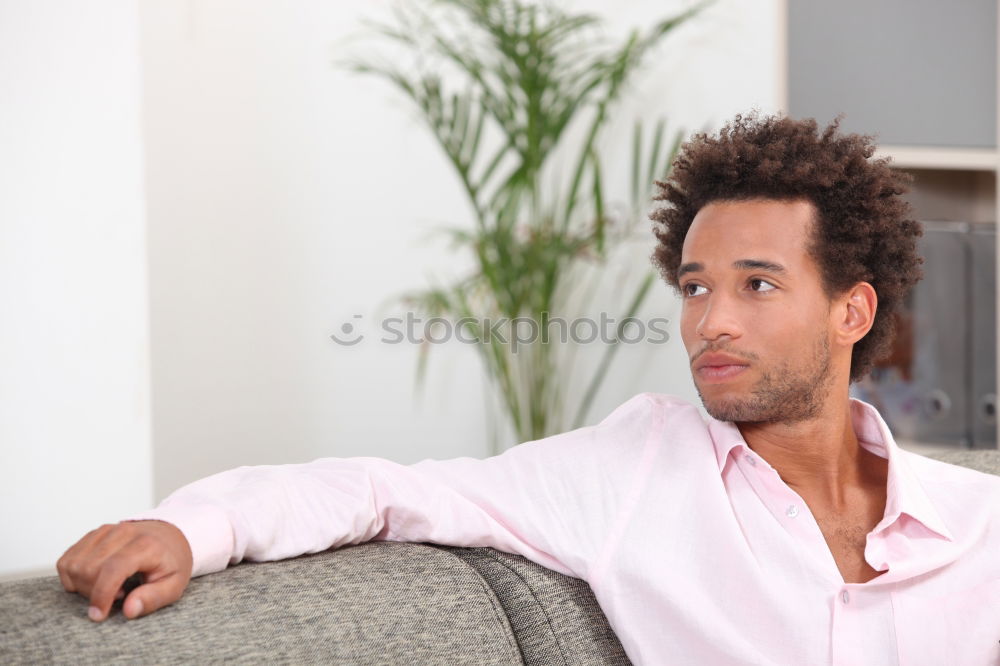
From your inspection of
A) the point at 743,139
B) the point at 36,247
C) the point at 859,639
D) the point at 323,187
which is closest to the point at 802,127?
the point at 743,139

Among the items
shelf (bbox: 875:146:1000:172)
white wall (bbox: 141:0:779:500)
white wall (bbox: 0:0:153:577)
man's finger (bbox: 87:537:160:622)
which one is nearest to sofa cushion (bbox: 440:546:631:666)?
man's finger (bbox: 87:537:160:622)

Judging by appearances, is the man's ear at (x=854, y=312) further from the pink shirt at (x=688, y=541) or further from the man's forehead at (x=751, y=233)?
the pink shirt at (x=688, y=541)

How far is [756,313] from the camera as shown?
129 centimetres

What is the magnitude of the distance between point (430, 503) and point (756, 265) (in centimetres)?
49

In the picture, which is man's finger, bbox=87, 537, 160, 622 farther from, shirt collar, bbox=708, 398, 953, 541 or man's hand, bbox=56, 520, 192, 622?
shirt collar, bbox=708, 398, 953, 541

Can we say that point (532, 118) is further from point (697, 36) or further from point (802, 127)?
point (802, 127)

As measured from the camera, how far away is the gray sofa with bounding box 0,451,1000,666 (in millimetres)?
862

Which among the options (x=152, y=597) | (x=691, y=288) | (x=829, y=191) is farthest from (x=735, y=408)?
(x=152, y=597)

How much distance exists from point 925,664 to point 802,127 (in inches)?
26.9

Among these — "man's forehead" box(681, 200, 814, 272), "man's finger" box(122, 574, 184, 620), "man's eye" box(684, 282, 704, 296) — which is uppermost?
"man's forehead" box(681, 200, 814, 272)

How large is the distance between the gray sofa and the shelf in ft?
7.38

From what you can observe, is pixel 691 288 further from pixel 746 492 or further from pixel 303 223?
pixel 303 223

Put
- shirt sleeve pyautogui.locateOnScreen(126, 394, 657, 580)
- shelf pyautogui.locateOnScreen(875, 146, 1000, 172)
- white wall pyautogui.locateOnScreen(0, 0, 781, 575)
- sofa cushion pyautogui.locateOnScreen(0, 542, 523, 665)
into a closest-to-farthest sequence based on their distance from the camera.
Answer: sofa cushion pyautogui.locateOnScreen(0, 542, 523, 665) < shirt sleeve pyautogui.locateOnScreen(126, 394, 657, 580) < white wall pyautogui.locateOnScreen(0, 0, 781, 575) < shelf pyautogui.locateOnScreen(875, 146, 1000, 172)

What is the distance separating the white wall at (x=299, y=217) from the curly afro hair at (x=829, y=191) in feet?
5.31
